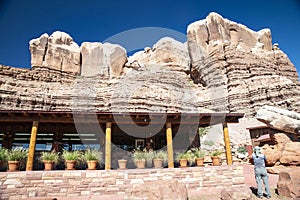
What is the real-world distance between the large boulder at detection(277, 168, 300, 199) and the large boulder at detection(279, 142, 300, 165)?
16.3 ft

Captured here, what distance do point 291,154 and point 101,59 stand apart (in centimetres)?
4221

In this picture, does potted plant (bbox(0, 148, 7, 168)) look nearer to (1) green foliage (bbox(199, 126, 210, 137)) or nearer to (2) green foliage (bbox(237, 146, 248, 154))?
(2) green foliage (bbox(237, 146, 248, 154))

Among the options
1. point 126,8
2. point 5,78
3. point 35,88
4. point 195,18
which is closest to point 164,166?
point 126,8

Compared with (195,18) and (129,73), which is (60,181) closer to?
(129,73)

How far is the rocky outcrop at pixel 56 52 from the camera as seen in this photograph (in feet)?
138

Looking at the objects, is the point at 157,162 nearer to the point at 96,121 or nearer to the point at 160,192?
the point at 160,192

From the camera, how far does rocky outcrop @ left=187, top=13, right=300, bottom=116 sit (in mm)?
33094

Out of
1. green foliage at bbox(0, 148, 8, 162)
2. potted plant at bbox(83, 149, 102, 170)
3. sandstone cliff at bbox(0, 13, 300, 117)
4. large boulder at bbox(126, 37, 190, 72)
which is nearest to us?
green foliage at bbox(0, 148, 8, 162)

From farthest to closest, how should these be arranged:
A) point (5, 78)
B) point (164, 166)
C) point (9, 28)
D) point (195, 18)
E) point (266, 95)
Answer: point (195, 18)
point (5, 78)
point (266, 95)
point (9, 28)
point (164, 166)

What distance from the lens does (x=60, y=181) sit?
6742 millimetres

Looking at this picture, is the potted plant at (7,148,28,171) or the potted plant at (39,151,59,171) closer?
the potted plant at (7,148,28,171)

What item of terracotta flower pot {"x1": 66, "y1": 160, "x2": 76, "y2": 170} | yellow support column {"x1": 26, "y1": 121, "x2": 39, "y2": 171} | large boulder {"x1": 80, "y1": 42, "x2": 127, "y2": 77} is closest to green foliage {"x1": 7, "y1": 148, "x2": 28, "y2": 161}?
yellow support column {"x1": 26, "y1": 121, "x2": 39, "y2": 171}

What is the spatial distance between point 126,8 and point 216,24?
33207mm

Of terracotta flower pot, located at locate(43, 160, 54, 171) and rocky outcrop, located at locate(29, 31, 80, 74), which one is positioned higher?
rocky outcrop, located at locate(29, 31, 80, 74)
